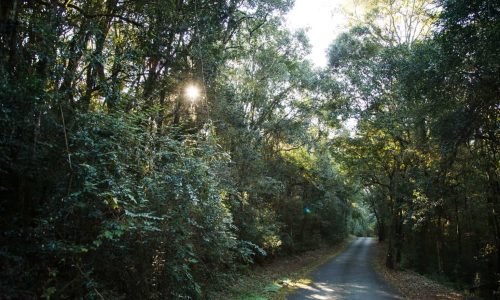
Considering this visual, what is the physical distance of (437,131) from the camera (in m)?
10.7

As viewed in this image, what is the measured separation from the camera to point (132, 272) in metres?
7.01

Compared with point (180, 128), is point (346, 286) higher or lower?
lower

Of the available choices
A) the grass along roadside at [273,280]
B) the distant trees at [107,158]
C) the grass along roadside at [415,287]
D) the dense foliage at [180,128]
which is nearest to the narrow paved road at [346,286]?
the grass along roadside at [415,287]

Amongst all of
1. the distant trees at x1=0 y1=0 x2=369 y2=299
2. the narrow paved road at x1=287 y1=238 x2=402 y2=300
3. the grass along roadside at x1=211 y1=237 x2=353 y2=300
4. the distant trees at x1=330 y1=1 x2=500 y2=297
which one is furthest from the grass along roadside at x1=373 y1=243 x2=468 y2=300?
the distant trees at x1=0 y1=0 x2=369 y2=299

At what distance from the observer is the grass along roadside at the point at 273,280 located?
12380 mm

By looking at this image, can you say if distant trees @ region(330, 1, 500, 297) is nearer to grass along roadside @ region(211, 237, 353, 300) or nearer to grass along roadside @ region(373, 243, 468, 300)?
grass along roadside @ region(373, 243, 468, 300)

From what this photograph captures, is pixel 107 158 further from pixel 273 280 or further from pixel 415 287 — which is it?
pixel 415 287

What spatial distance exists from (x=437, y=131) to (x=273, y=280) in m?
10.1

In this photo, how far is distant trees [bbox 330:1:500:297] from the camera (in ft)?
29.5

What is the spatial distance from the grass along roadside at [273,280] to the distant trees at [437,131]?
5.94 metres

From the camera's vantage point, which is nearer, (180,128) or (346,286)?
(180,128)

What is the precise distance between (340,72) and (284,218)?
39.0 feet

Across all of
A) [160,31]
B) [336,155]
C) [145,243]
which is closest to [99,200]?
[145,243]

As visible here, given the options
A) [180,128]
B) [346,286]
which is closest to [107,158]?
[180,128]
